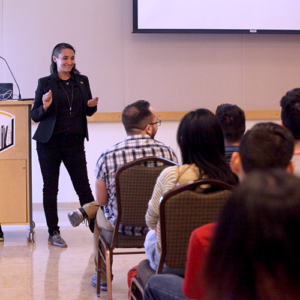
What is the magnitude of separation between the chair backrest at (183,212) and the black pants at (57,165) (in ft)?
7.04

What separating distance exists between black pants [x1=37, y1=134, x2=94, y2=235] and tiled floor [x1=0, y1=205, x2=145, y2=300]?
0.30 meters

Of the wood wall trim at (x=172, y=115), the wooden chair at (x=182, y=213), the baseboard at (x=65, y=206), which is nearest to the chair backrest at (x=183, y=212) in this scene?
the wooden chair at (x=182, y=213)

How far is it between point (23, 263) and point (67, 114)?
1.21 metres

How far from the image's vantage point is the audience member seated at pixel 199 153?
143 centimetres

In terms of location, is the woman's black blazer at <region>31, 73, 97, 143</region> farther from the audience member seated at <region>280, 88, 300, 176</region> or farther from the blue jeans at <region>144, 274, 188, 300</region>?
the blue jeans at <region>144, 274, 188, 300</region>

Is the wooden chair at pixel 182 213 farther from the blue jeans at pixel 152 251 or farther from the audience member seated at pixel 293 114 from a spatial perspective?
the audience member seated at pixel 293 114

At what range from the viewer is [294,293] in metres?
0.60

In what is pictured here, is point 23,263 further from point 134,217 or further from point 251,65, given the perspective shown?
point 251,65

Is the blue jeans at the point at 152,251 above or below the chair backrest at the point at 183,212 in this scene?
below

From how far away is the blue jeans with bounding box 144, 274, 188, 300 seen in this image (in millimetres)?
1057

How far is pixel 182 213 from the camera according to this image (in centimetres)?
136

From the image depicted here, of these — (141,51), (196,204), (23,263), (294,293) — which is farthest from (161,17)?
(294,293)

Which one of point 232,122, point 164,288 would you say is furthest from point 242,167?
point 232,122

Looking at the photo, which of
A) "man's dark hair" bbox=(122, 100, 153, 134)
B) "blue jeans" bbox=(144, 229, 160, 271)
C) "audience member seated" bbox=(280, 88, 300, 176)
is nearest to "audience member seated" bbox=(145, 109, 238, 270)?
"blue jeans" bbox=(144, 229, 160, 271)
